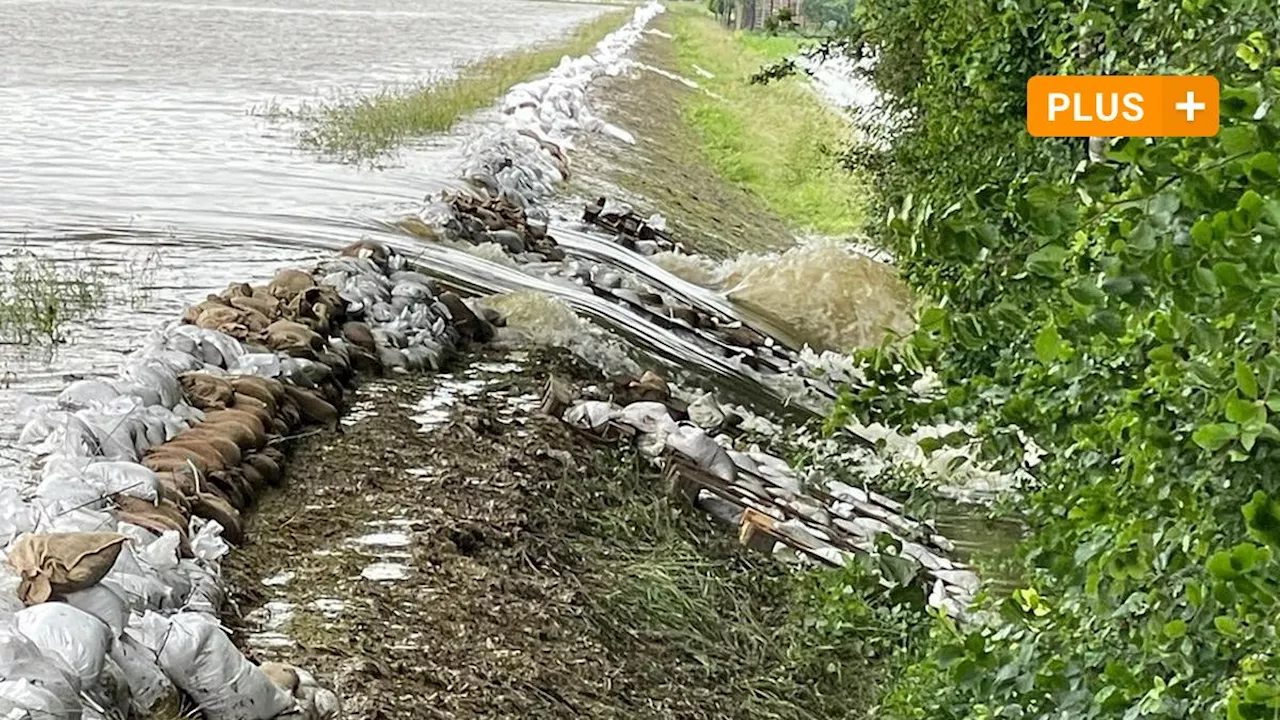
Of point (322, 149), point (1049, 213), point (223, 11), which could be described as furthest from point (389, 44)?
point (1049, 213)

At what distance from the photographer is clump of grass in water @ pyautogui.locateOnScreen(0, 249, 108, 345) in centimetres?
754

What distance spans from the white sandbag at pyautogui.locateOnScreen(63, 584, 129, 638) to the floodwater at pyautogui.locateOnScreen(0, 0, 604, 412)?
7.35ft

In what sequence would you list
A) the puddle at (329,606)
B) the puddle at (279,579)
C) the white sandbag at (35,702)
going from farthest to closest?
the puddle at (279,579) → the puddle at (329,606) → the white sandbag at (35,702)

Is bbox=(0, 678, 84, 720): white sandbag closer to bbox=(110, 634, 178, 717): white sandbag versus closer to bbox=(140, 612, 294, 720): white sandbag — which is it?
bbox=(110, 634, 178, 717): white sandbag

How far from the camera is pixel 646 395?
820cm

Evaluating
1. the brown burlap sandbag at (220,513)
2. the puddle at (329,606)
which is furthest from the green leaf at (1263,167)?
the brown burlap sandbag at (220,513)

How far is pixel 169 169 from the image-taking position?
13.4 m

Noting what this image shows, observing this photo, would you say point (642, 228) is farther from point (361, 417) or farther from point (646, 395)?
point (361, 417)

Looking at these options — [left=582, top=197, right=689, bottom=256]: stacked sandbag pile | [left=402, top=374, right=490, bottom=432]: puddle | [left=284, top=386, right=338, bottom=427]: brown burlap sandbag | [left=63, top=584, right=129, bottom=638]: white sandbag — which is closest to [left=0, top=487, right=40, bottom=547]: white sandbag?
[left=63, top=584, right=129, bottom=638]: white sandbag

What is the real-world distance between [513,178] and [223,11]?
Result: 105 ft

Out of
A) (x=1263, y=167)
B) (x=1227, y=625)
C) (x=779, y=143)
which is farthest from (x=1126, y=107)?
(x=779, y=143)

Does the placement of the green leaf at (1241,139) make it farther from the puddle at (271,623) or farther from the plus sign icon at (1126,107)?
the puddle at (271,623)

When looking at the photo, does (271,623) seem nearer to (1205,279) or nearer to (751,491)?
(751,491)

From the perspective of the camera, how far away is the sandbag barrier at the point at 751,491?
705 centimetres
